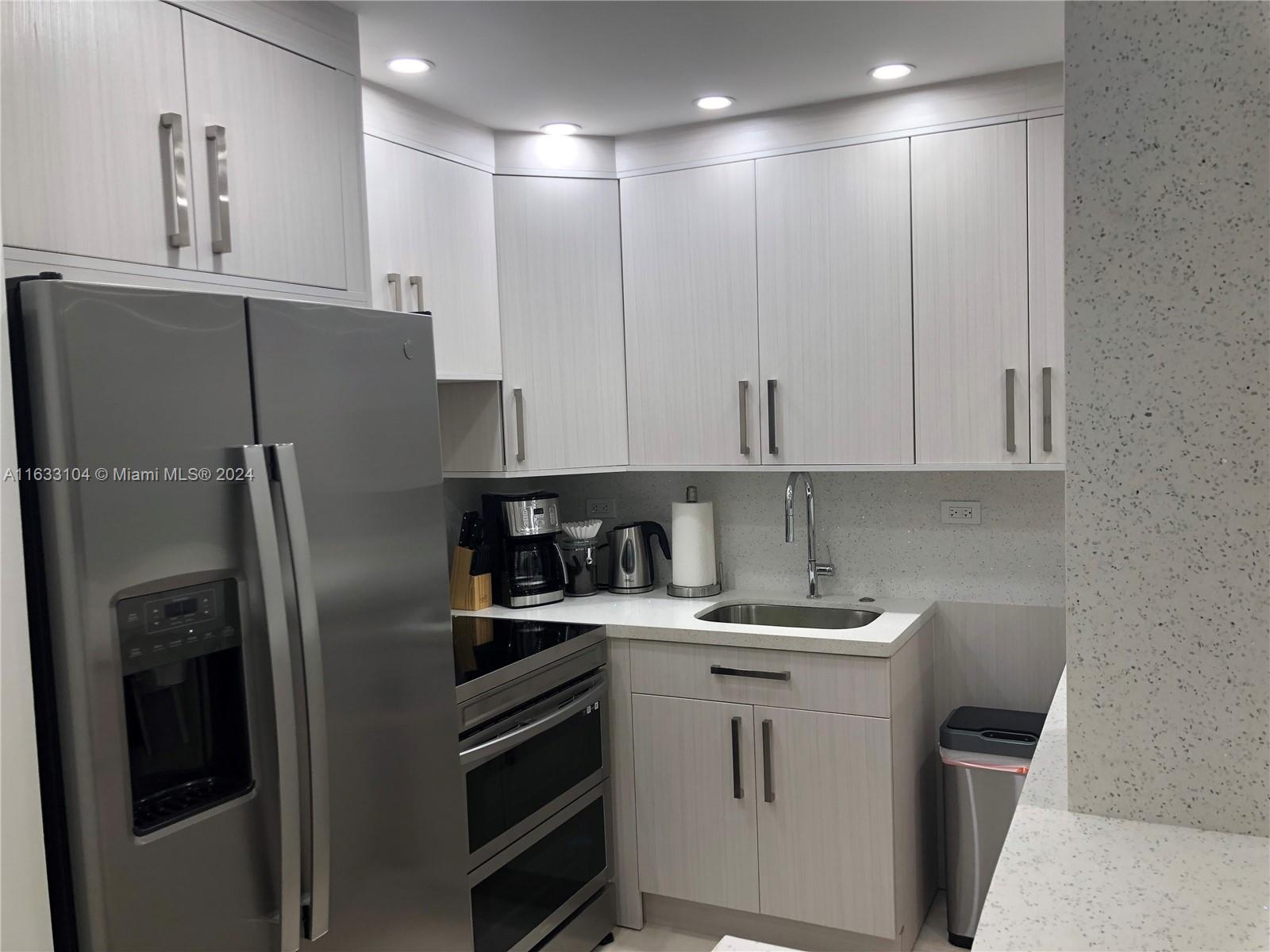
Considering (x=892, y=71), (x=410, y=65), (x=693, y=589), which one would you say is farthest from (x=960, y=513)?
(x=410, y=65)

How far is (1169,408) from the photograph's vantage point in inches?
38.5

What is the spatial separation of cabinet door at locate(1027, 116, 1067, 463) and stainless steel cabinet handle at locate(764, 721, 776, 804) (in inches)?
40.4

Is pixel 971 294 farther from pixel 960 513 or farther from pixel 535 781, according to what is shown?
pixel 535 781

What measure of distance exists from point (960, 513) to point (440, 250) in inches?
68.7

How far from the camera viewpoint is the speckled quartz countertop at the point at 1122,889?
832 mm

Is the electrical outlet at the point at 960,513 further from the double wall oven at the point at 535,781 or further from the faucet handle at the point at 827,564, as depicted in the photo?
the double wall oven at the point at 535,781

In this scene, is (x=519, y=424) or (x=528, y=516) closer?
(x=519, y=424)

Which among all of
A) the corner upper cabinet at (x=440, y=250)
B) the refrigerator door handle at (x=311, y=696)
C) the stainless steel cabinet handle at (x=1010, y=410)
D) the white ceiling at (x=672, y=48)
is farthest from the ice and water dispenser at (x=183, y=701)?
the stainless steel cabinet handle at (x=1010, y=410)

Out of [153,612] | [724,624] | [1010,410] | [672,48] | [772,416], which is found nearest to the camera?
[153,612]

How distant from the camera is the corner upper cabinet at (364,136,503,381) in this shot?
2.56 m

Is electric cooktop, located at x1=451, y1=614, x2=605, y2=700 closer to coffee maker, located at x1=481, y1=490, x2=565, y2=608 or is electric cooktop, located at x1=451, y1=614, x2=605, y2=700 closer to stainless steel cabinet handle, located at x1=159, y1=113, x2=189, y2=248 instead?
coffee maker, located at x1=481, y1=490, x2=565, y2=608

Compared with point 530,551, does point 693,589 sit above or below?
below

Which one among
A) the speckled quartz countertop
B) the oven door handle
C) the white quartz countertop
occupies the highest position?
the speckled quartz countertop

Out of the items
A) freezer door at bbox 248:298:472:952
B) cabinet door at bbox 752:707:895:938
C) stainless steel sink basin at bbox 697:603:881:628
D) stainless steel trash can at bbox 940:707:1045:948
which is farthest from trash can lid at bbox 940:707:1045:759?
freezer door at bbox 248:298:472:952
